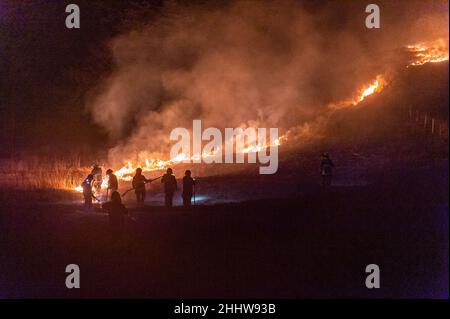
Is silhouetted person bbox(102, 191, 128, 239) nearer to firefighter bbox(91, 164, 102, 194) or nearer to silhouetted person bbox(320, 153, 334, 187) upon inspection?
firefighter bbox(91, 164, 102, 194)

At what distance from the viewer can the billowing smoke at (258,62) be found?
25234 mm

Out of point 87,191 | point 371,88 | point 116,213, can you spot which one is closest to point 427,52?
point 371,88

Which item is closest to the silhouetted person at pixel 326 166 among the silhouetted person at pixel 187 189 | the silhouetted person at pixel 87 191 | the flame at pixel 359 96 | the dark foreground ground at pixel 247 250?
the dark foreground ground at pixel 247 250

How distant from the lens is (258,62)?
26406 millimetres

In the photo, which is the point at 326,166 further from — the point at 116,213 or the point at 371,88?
the point at 371,88

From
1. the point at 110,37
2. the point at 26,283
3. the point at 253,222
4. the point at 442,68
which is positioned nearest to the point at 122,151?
the point at 110,37

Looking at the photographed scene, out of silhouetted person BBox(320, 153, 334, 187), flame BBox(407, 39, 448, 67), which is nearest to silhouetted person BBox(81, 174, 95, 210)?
silhouetted person BBox(320, 153, 334, 187)

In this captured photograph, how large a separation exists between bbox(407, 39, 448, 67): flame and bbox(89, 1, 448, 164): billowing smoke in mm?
631

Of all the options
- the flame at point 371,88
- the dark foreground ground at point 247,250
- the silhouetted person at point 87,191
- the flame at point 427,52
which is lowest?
the dark foreground ground at point 247,250

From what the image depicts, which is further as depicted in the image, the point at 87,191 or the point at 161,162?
the point at 161,162

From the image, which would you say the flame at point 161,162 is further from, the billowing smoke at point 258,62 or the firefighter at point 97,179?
the firefighter at point 97,179

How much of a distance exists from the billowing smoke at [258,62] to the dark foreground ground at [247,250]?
1169cm

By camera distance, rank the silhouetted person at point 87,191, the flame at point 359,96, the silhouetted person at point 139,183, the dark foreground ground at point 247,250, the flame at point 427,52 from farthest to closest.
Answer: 1. the flame at point 427,52
2. the flame at point 359,96
3. the silhouetted person at point 139,183
4. the silhouetted person at point 87,191
5. the dark foreground ground at point 247,250

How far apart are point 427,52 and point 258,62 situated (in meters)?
9.06
